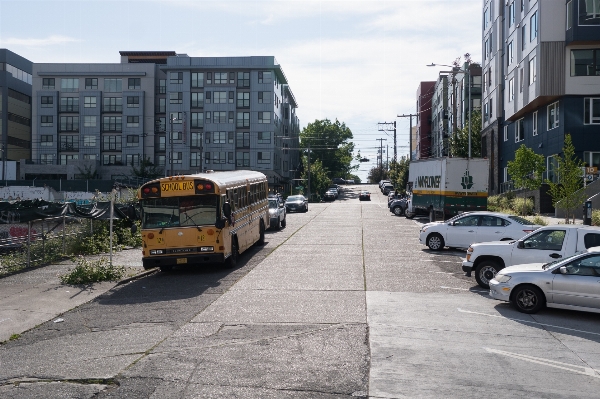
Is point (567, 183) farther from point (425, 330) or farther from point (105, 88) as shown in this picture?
point (105, 88)

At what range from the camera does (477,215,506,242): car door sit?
21844 millimetres

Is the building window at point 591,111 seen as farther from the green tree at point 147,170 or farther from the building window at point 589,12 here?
the green tree at point 147,170

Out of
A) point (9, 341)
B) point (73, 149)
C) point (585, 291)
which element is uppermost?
point (73, 149)

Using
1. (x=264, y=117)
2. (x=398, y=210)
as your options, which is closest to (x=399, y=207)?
(x=398, y=210)

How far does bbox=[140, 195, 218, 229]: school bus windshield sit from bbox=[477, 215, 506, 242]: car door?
9.38m

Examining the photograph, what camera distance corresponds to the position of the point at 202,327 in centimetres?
1154

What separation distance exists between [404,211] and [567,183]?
22036mm

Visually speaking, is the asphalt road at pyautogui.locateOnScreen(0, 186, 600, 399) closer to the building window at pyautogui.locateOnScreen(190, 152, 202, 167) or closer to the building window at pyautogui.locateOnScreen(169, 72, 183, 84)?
the building window at pyautogui.locateOnScreen(190, 152, 202, 167)

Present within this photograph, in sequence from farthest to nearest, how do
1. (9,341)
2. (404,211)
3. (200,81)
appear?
1. (200,81)
2. (404,211)
3. (9,341)

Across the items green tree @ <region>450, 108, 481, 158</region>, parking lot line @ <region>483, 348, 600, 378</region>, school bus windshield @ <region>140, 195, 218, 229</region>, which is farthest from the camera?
green tree @ <region>450, 108, 481, 158</region>

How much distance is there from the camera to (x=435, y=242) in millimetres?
24266

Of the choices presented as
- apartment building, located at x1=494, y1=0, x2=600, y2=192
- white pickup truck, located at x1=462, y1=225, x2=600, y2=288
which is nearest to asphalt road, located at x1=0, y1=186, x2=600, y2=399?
white pickup truck, located at x1=462, y1=225, x2=600, y2=288

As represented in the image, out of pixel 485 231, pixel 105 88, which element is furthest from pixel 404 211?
pixel 105 88

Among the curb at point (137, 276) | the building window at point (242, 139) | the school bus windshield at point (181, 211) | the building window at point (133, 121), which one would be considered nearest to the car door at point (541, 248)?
the school bus windshield at point (181, 211)
